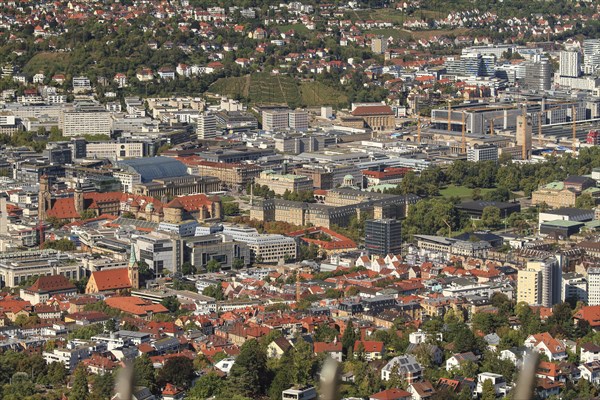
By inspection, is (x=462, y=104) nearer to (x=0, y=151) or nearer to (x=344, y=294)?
(x=0, y=151)

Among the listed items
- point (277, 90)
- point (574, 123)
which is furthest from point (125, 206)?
point (574, 123)

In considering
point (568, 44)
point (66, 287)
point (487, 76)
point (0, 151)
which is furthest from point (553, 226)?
point (568, 44)

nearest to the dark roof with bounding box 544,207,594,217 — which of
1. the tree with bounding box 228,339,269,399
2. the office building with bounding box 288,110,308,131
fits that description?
the tree with bounding box 228,339,269,399

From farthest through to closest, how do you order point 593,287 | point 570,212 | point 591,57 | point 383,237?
point 591,57 → point 570,212 → point 383,237 → point 593,287

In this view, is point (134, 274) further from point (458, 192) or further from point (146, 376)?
point (458, 192)

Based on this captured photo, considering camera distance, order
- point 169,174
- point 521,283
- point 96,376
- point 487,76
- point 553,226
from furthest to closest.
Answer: point 487,76
point 169,174
point 553,226
point 521,283
point 96,376
